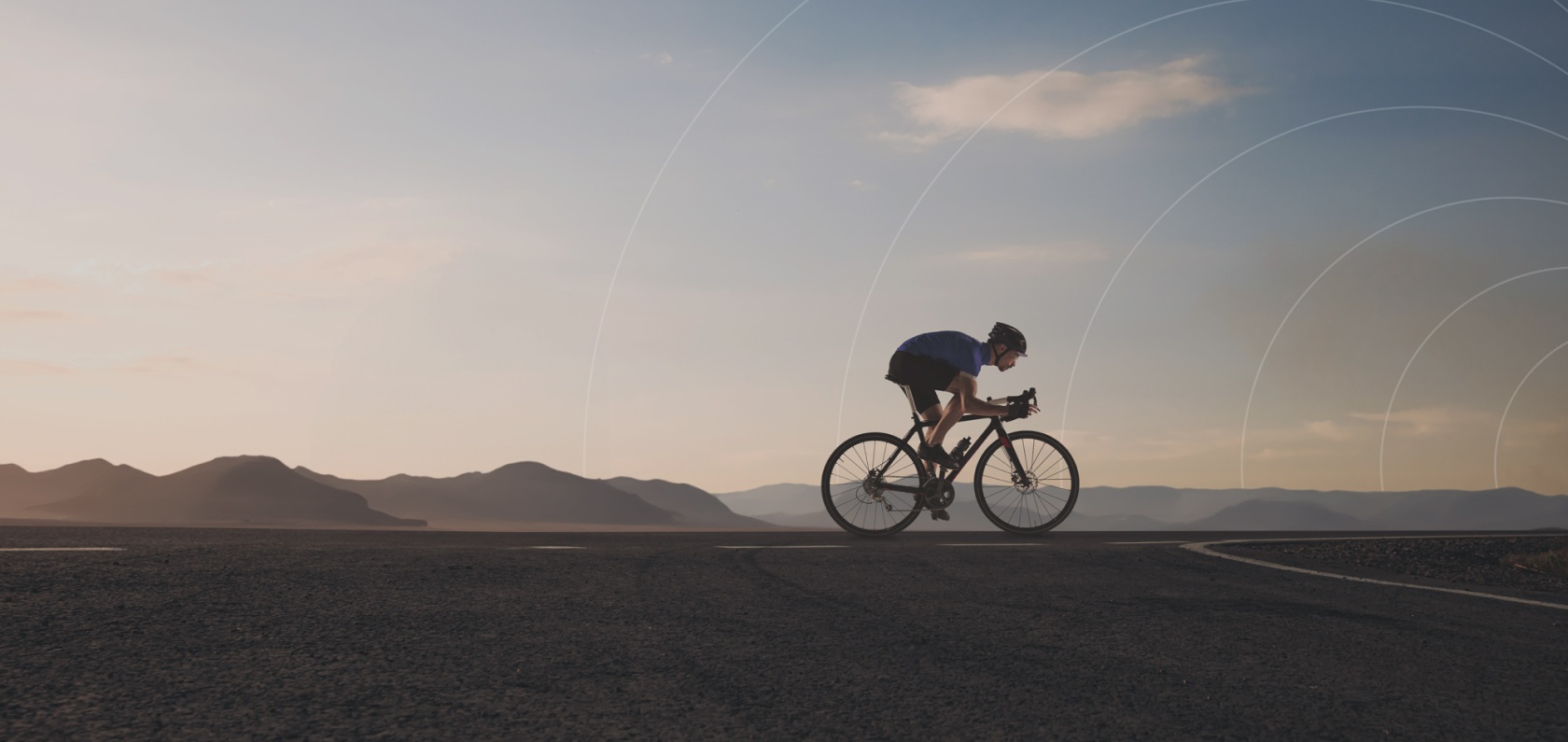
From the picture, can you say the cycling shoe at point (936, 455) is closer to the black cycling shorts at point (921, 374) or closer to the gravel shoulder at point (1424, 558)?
the black cycling shorts at point (921, 374)

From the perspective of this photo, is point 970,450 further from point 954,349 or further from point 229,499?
point 229,499

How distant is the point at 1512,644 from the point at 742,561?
4.67 meters

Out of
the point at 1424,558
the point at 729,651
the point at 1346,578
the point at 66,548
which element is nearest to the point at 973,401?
the point at 1346,578

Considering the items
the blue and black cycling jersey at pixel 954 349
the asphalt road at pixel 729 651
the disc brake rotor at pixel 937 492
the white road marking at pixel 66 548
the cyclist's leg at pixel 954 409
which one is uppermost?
the blue and black cycling jersey at pixel 954 349

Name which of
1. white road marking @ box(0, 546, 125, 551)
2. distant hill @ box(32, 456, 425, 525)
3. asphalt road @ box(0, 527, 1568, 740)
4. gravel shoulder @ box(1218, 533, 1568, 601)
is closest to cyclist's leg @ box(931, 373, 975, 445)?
gravel shoulder @ box(1218, 533, 1568, 601)

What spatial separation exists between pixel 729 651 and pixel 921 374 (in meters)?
6.82

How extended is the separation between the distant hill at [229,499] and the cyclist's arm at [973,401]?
A: 168 metres

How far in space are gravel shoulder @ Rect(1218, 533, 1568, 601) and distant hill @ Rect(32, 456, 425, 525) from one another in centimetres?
16834

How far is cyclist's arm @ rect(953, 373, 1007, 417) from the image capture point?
11078mm

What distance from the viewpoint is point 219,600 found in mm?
5520

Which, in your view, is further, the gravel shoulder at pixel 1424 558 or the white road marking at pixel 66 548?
the gravel shoulder at pixel 1424 558

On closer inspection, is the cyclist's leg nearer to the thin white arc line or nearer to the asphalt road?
the thin white arc line

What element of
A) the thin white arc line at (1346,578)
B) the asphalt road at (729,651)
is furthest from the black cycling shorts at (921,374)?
the asphalt road at (729,651)

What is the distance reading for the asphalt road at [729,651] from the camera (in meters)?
3.60
